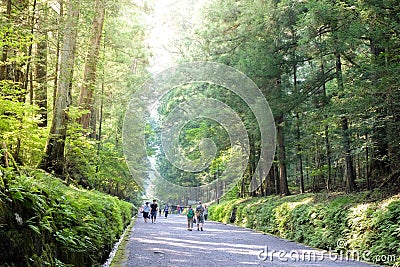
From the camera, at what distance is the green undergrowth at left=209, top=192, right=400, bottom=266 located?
352 inches

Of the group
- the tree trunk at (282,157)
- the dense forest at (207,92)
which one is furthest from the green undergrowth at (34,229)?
the tree trunk at (282,157)

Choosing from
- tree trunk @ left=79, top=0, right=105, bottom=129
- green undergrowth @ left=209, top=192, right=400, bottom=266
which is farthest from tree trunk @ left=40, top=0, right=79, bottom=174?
green undergrowth @ left=209, top=192, right=400, bottom=266

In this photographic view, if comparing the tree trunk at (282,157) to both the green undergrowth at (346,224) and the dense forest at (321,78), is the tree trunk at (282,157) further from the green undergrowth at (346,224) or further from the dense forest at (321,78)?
the green undergrowth at (346,224)

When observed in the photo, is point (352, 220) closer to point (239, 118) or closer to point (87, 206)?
point (87, 206)

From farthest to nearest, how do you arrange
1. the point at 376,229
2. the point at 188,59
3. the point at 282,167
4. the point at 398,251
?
the point at 188,59, the point at 282,167, the point at 376,229, the point at 398,251

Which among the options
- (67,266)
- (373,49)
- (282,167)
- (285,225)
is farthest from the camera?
(282,167)

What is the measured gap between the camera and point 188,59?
94.8 ft

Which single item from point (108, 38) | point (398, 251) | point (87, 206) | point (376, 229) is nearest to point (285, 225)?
point (376, 229)

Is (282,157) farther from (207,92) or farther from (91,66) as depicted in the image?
(91,66)

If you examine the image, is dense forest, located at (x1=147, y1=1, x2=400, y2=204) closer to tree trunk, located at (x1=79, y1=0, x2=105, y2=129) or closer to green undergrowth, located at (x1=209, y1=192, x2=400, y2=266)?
green undergrowth, located at (x1=209, y1=192, x2=400, y2=266)

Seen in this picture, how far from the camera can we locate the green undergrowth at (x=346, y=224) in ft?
29.3

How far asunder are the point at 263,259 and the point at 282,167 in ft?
40.1

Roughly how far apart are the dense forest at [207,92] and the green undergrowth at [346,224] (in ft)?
3.27

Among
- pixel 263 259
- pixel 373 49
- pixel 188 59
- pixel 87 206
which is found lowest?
pixel 263 259
